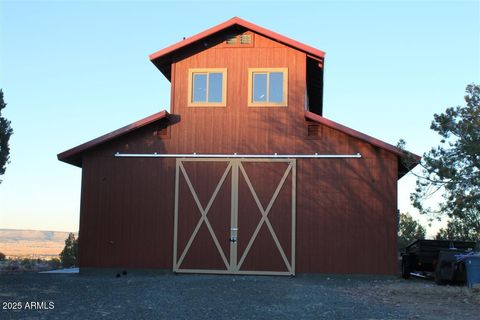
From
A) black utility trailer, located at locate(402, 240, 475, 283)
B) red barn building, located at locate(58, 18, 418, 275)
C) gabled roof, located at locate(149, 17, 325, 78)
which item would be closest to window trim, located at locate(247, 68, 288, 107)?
red barn building, located at locate(58, 18, 418, 275)

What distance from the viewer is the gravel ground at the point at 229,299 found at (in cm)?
962

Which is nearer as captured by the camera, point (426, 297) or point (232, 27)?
point (426, 297)

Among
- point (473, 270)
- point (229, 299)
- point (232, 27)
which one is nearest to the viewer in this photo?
point (229, 299)

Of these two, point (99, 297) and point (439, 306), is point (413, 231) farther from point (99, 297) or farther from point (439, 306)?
point (99, 297)

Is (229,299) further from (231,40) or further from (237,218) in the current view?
(231,40)

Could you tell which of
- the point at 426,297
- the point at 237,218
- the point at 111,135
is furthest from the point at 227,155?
the point at 426,297

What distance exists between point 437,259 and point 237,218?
19.0 ft

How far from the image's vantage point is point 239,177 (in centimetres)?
1734

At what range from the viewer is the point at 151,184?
1762 cm

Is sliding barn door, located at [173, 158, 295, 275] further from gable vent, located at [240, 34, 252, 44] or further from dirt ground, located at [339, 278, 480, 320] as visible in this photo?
gable vent, located at [240, 34, 252, 44]

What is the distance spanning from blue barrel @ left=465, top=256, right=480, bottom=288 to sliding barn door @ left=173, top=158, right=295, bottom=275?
4.69 m

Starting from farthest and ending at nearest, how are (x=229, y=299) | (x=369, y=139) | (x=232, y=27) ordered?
1. (x=232, y=27)
2. (x=369, y=139)
3. (x=229, y=299)

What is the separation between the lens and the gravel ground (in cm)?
962

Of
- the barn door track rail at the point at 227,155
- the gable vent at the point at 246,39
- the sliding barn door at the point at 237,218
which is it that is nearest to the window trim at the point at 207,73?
the gable vent at the point at 246,39
